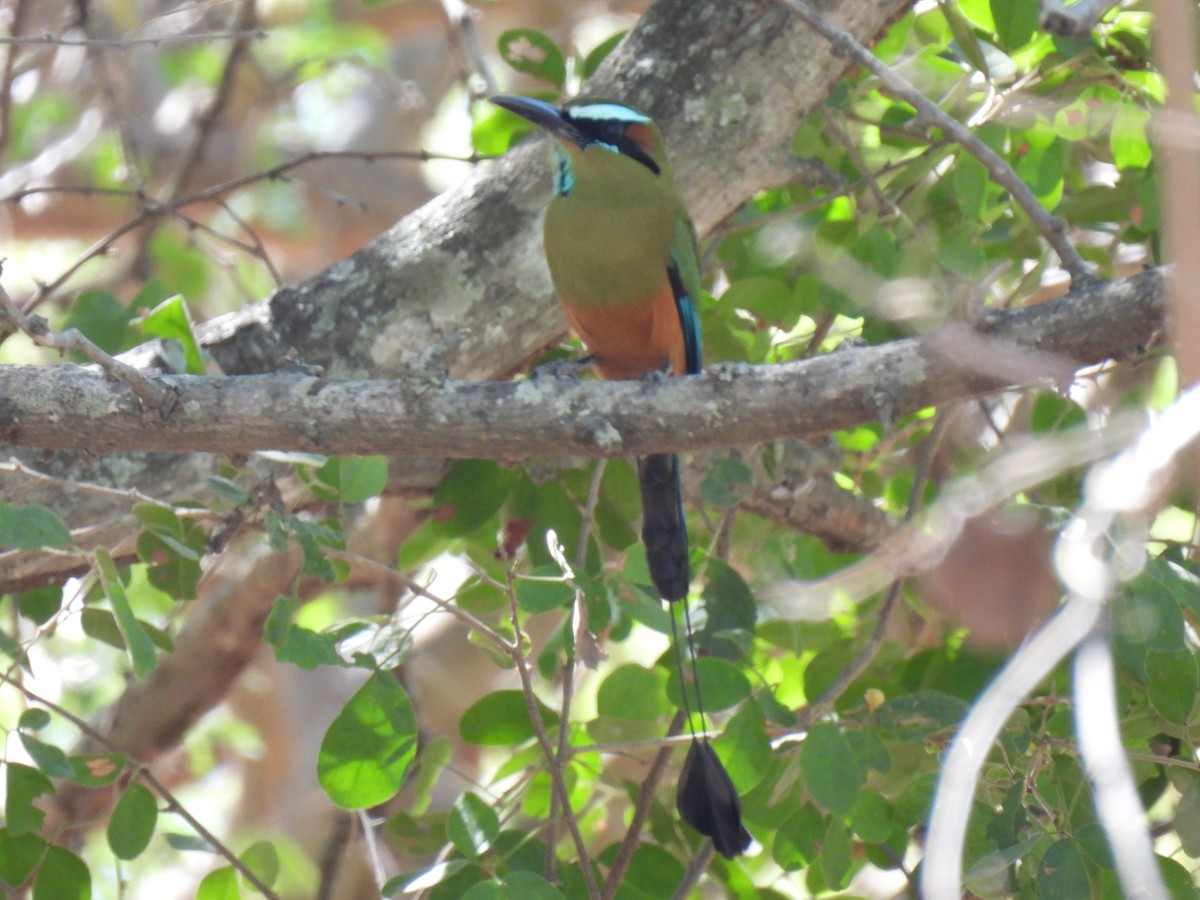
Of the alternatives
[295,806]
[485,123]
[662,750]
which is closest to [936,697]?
[662,750]

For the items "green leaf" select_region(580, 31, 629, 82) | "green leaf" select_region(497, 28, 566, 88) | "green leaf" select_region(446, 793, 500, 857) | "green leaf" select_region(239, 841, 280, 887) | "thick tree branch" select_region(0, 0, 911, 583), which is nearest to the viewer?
"green leaf" select_region(446, 793, 500, 857)

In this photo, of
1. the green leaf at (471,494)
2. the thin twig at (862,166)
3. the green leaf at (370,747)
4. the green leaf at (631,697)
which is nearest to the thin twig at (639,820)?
the green leaf at (631,697)

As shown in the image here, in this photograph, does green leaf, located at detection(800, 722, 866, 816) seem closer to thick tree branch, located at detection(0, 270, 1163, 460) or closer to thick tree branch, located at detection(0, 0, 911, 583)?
thick tree branch, located at detection(0, 270, 1163, 460)

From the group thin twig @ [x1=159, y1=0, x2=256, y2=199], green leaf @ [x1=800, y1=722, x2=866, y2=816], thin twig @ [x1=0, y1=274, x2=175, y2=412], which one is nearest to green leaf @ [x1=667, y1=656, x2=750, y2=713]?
green leaf @ [x1=800, y1=722, x2=866, y2=816]

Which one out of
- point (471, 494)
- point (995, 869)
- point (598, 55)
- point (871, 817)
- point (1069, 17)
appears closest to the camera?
point (1069, 17)

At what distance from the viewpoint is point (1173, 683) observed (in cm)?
223

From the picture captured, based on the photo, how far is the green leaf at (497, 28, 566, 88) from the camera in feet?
11.9

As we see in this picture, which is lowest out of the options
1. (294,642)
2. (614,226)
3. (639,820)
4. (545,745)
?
(639,820)

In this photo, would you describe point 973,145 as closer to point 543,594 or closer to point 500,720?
point 543,594

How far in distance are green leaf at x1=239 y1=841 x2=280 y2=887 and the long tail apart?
1.01 metres

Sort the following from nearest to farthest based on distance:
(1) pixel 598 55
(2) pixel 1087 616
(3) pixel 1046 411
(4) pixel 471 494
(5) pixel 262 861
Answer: (2) pixel 1087 616 < (5) pixel 262 861 < (4) pixel 471 494 < (3) pixel 1046 411 < (1) pixel 598 55

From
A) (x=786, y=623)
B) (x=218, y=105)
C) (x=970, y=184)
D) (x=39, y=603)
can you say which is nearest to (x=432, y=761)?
(x=786, y=623)

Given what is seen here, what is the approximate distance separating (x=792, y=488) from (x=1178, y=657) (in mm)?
1517

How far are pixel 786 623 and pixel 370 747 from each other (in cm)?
124
